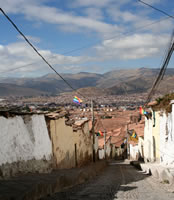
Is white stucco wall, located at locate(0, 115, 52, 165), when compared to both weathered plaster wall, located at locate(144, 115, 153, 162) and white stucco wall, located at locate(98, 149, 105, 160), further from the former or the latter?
white stucco wall, located at locate(98, 149, 105, 160)

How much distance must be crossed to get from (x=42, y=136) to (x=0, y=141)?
429 centimetres

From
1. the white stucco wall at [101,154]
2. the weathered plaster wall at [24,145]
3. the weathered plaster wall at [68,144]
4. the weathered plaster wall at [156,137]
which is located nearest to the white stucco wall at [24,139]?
the weathered plaster wall at [24,145]

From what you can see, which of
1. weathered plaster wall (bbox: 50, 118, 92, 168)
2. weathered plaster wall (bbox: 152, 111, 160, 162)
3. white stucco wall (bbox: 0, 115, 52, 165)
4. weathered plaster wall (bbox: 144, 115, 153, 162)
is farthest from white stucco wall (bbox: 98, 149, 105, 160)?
white stucco wall (bbox: 0, 115, 52, 165)

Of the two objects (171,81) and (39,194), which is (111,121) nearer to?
(39,194)

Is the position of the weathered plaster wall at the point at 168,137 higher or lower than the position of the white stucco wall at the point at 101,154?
higher

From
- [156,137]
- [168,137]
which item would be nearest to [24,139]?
[168,137]

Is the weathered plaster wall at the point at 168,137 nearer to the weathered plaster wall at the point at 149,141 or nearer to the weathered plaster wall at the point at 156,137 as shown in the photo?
the weathered plaster wall at the point at 156,137

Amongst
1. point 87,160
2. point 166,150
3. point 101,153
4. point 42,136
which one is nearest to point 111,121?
point 101,153

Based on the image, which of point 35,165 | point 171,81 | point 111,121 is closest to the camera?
point 35,165

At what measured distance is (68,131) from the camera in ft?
65.8

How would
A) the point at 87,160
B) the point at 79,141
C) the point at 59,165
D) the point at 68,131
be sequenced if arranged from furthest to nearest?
the point at 87,160 < the point at 79,141 < the point at 68,131 < the point at 59,165

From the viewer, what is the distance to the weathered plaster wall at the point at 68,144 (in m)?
16.7

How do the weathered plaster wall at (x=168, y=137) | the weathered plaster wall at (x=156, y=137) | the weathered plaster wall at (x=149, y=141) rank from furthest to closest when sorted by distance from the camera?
the weathered plaster wall at (x=149, y=141) < the weathered plaster wall at (x=156, y=137) < the weathered plaster wall at (x=168, y=137)

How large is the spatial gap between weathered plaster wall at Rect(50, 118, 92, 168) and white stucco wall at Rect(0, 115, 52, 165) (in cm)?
147
